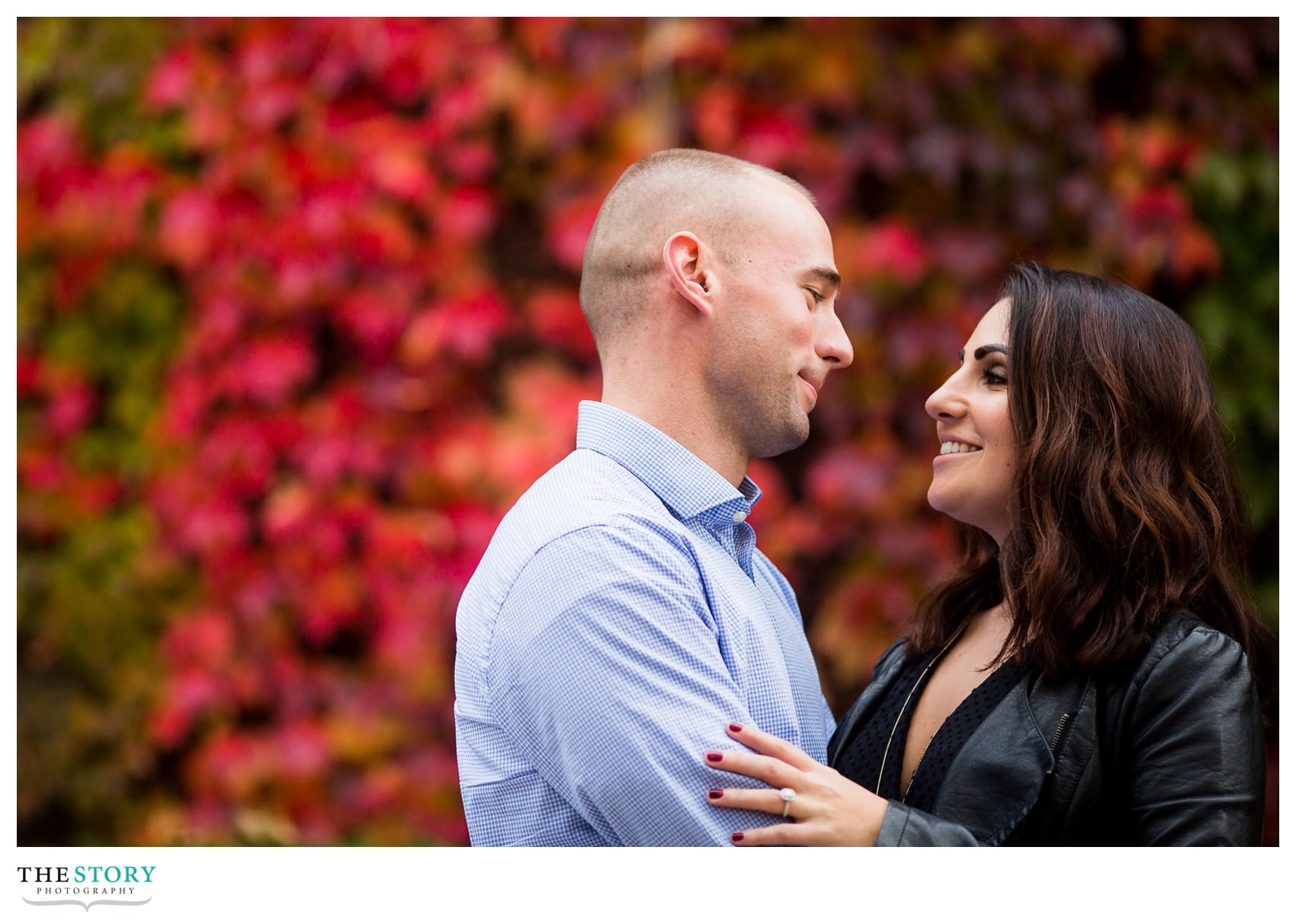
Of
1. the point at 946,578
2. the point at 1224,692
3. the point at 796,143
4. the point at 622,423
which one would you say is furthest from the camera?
the point at 796,143

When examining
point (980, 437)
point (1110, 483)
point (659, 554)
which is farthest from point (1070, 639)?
point (659, 554)

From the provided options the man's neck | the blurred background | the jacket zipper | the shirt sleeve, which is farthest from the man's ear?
the blurred background

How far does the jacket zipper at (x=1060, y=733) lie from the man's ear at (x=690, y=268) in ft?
2.56

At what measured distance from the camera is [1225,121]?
3436mm

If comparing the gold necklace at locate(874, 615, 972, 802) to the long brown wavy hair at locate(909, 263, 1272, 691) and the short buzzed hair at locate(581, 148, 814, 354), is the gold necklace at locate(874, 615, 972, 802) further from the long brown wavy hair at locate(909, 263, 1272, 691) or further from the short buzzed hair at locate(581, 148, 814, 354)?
the short buzzed hair at locate(581, 148, 814, 354)

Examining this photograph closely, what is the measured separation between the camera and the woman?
1571 mm

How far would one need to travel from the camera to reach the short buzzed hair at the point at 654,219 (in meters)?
1.82

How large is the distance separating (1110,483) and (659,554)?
71 centimetres

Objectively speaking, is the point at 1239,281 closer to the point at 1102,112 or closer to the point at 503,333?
the point at 1102,112

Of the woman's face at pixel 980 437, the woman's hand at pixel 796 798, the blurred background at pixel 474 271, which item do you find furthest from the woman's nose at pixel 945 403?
the blurred background at pixel 474 271

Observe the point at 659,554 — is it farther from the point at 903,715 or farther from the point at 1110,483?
the point at 1110,483

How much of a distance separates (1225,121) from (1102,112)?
0.34 metres

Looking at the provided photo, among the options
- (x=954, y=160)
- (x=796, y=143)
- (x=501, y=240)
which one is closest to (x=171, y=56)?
(x=501, y=240)

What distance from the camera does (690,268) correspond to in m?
1.80
